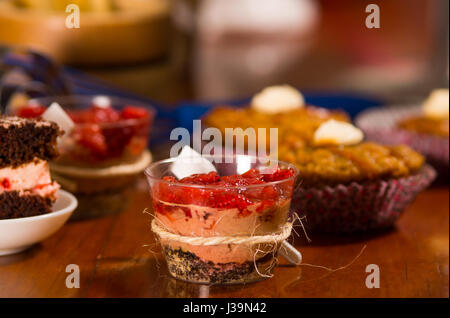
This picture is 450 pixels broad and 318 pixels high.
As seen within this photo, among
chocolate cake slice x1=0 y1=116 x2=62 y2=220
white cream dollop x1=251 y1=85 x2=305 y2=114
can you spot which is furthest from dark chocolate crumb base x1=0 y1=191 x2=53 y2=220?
white cream dollop x1=251 y1=85 x2=305 y2=114

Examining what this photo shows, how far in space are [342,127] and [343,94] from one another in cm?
82

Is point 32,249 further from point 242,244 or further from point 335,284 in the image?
point 335,284

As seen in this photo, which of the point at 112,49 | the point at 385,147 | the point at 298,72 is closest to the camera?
the point at 385,147

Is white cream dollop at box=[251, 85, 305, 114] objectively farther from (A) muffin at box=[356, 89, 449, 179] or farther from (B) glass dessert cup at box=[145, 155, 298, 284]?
Result: (B) glass dessert cup at box=[145, 155, 298, 284]

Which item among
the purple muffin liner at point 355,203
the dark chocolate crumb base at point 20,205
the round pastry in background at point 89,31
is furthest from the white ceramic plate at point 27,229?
the round pastry in background at point 89,31

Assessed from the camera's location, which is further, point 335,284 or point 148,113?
point 148,113

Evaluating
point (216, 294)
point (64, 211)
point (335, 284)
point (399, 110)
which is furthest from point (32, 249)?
point (399, 110)

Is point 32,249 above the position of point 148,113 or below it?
below

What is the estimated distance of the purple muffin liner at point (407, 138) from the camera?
1387 mm

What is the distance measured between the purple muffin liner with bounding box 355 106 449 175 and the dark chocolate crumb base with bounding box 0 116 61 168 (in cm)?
73

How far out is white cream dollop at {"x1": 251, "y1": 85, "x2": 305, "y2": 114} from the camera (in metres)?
1.54

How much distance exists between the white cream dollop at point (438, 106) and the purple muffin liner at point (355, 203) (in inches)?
15.5

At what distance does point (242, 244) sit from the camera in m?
0.86

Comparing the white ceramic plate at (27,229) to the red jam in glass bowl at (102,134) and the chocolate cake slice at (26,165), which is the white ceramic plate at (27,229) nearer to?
the chocolate cake slice at (26,165)
